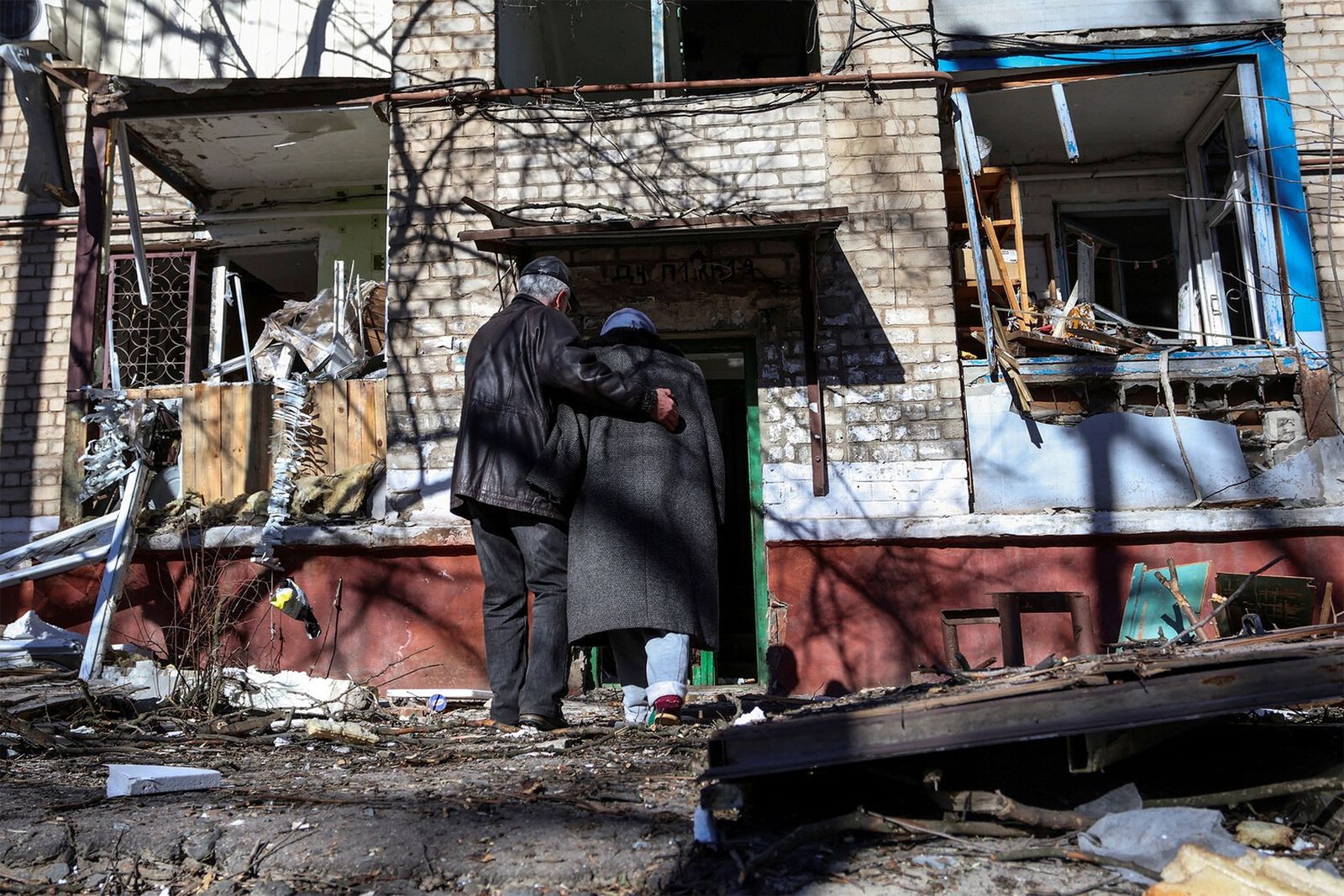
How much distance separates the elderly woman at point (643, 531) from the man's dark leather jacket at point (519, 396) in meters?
0.09

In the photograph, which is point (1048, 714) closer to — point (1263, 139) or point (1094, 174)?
point (1263, 139)

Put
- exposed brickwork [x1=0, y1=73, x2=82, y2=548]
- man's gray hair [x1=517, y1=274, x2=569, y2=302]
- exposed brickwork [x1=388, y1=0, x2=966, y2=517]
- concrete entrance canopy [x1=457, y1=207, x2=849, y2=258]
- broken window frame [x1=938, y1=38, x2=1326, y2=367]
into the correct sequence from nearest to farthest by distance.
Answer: man's gray hair [x1=517, y1=274, x2=569, y2=302] < concrete entrance canopy [x1=457, y1=207, x2=849, y2=258] < exposed brickwork [x1=388, y1=0, x2=966, y2=517] < broken window frame [x1=938, y1=38, x2=1326, y2=367] < exposed brickwork [x1=0, y1=73, x2=82, y2=548]

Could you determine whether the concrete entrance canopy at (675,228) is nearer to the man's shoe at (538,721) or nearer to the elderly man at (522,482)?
the elderly man at (522,482)

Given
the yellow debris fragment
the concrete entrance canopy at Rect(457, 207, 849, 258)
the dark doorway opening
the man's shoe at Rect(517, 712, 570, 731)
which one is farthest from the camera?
the dark doorway opening

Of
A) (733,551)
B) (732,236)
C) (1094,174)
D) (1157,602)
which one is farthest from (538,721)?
(1094,174)

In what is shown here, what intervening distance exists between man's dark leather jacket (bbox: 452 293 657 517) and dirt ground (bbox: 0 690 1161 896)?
1.16 metres

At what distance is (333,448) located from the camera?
22.7 ft

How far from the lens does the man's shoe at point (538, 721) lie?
397 centimetres

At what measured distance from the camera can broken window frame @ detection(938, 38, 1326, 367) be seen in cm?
676

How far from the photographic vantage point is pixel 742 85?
21.9 feet

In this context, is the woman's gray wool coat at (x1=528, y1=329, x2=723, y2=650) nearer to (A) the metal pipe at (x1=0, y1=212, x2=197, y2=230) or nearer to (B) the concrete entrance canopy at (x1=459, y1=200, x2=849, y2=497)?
(B) the concrete entrance canopy at (x1=459, y1=200, x2=849, y2=497)

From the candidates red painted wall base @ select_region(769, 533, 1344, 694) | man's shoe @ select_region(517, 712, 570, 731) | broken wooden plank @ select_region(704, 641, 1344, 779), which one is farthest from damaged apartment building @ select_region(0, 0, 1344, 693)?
broken wooden plank @ select_region(704, 641, 1344, 779)

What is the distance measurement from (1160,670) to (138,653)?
537 cm

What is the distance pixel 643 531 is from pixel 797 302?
2.93 m
